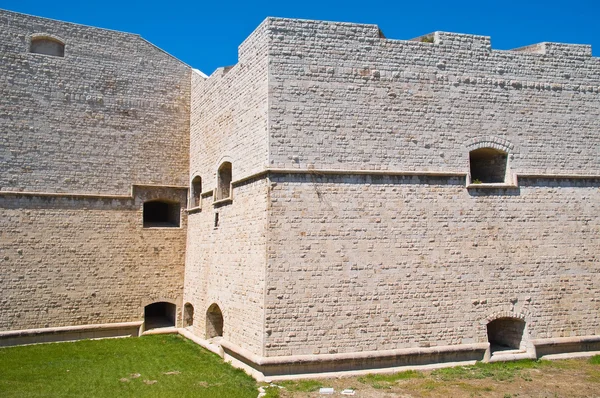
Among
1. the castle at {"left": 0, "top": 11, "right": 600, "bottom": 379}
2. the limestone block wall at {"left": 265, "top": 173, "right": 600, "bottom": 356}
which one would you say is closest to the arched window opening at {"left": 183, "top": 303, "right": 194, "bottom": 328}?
the castle at {"left": 0, "top": 11, "right": 600, "bottom": 379}

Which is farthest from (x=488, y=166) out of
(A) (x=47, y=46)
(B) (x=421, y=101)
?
(A) (x=47, y=46)

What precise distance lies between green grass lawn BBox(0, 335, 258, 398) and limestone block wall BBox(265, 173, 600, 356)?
147 centimetres

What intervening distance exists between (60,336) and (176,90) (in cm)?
839

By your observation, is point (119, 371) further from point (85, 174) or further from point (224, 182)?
point (85, 174)

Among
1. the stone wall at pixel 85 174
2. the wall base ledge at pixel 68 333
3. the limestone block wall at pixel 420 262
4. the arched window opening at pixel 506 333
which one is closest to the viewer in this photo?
the limestone block wall at pixel 420 262

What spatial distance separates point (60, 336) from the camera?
1448 cm

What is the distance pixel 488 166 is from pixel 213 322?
28.2ft

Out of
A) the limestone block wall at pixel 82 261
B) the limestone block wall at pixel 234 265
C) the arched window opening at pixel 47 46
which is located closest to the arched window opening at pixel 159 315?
the limestone block wall at pixel 82 261

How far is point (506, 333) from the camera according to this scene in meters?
12.7

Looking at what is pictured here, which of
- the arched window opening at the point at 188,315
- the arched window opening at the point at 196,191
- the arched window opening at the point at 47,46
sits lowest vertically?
the arched window opening at the point at 188,315

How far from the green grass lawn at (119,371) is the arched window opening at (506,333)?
6.35 m

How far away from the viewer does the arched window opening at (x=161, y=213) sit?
16875 millimetres

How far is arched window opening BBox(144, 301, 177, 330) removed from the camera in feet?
53.3

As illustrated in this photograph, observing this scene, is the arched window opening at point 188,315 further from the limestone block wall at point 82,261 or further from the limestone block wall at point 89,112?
the limestone block wall at point 89,112
